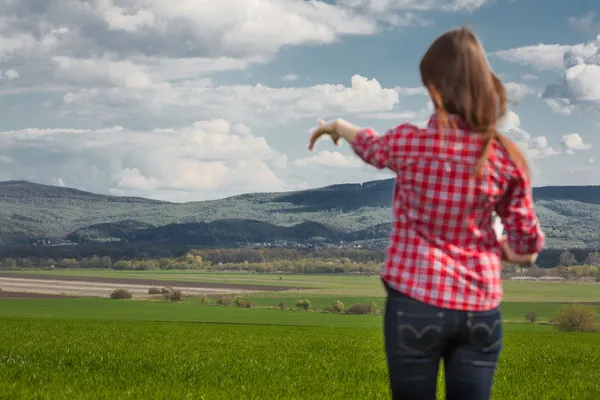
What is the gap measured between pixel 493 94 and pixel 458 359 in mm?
1379

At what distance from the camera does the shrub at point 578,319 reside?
61281 millimetres

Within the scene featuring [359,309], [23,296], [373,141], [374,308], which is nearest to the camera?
[373,141]

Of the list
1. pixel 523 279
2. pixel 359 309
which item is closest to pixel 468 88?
pixel 359 309

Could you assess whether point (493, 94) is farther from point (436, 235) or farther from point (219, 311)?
point (219, 311)

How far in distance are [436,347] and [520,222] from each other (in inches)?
30.9

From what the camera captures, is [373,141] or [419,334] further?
[373,141]

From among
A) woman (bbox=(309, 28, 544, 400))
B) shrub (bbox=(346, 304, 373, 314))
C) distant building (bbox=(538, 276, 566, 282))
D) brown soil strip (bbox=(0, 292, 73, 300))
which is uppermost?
woman (bbox=(309, 28, 544, 400))

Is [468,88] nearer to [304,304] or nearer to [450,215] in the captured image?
[450,215]

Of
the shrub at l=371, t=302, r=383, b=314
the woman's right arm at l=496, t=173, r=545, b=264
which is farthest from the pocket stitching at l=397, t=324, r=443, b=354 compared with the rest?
the shrub at l=371, t=302, r=383, b=314

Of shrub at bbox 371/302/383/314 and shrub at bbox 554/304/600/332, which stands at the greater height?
shrub at bbox 554/304/600/332

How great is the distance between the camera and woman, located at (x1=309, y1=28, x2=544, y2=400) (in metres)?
4.26

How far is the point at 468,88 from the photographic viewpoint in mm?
4203

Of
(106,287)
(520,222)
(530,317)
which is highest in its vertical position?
(520,222)

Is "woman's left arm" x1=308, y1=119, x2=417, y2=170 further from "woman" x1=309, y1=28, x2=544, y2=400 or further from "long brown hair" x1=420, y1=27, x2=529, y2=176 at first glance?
"long brown hair" x1=420, y1=27, x2=529, y2=176
